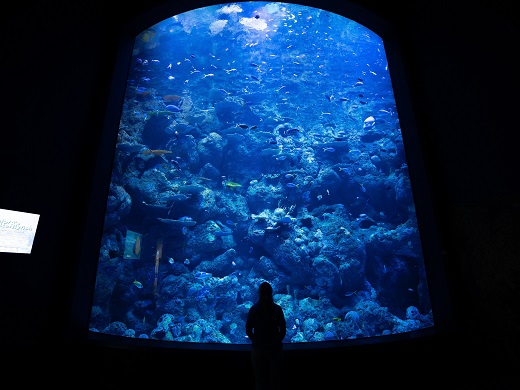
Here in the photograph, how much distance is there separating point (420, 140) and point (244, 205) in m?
9.32

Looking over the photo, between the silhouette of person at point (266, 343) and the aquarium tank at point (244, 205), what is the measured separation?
13.5 ft

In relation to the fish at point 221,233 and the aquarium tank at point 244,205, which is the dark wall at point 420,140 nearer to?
the aquarium tank at point 244,205

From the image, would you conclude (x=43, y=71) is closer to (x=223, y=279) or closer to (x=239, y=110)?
(x=223, y=279)

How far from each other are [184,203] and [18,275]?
8.31 meters

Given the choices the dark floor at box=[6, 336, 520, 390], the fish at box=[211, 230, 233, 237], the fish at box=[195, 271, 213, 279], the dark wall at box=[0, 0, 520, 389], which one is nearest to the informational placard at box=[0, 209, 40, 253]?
the dark wall at box=[0, 0, 520, 389]

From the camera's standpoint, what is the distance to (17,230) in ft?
9.95

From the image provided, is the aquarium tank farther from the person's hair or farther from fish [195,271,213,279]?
the person's hair

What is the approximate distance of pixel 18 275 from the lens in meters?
3.09

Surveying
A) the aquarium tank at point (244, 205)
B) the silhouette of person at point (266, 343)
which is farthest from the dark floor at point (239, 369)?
the aquarium tank at point (244, 205)

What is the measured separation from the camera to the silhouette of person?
2414mm

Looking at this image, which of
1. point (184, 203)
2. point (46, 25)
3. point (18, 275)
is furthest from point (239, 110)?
point (18, 275)

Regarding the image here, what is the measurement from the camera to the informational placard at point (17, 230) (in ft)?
9.55

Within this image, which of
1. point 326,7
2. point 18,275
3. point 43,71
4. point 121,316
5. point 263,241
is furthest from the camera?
point 263,241

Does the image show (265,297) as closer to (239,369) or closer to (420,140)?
(239,369)
